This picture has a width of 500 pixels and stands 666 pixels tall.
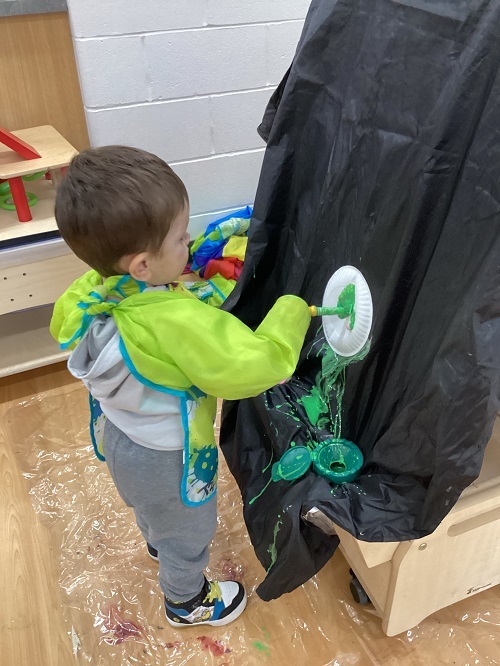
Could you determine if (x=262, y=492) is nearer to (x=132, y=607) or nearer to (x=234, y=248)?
(x=132, y=607)

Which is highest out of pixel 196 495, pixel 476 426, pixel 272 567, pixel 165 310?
pixel 165 310

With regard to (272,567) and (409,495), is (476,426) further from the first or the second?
(272,567)

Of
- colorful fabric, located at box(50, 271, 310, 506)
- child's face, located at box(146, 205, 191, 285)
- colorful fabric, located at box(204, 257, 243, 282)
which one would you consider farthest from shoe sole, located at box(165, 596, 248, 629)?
colorful fabric, located at box(204, 257, 243, 282)

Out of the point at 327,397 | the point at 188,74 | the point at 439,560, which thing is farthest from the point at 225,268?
the point at 439,560

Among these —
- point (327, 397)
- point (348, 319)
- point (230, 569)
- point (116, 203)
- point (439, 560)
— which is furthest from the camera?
point (230, 569)

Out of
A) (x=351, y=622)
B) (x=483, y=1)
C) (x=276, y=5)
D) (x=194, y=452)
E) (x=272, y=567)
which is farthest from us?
(x=276, y=5)

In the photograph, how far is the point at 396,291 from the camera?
0.80 meters

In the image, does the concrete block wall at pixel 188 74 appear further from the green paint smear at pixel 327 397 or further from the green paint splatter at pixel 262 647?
the green paint splatter at pixel 262 647

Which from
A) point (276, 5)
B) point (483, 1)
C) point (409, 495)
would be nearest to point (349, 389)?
point (409, 495)

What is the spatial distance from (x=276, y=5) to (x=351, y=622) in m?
1.39

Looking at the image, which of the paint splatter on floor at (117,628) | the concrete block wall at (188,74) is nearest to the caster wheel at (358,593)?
the paint splatter on floor at (117,628)

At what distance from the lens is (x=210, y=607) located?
1043mm

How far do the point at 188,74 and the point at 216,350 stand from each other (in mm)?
1027

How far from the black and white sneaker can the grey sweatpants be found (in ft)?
0.09
